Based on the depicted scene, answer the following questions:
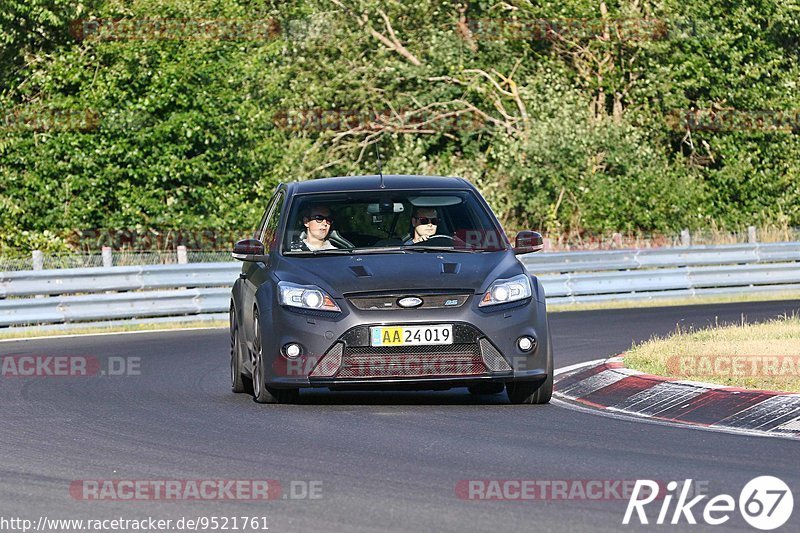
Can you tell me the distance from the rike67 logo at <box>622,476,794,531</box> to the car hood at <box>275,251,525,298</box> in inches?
148

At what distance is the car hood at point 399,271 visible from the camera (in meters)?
11.3

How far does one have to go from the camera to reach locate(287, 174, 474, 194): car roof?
503 inches

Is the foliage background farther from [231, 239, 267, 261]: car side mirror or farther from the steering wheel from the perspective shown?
the steering wheel

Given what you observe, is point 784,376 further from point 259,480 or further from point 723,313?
point 723,313

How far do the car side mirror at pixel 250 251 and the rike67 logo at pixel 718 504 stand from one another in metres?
5.29

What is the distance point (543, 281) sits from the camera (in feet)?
89.4

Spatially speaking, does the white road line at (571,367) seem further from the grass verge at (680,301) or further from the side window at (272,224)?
the grass verge at (680,301)

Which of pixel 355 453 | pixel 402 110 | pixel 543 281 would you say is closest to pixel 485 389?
pixel 355 453

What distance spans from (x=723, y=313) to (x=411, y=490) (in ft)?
53.8

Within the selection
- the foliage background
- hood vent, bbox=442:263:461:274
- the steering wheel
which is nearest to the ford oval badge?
hood vent, bbox=442:263:461:274

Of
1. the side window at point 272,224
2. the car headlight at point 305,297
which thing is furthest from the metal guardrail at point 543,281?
the car headlight at point 305,297

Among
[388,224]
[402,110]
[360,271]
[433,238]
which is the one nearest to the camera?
[360,271]

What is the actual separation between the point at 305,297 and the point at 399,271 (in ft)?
2.28

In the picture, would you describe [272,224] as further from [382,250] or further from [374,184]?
[382,250]
